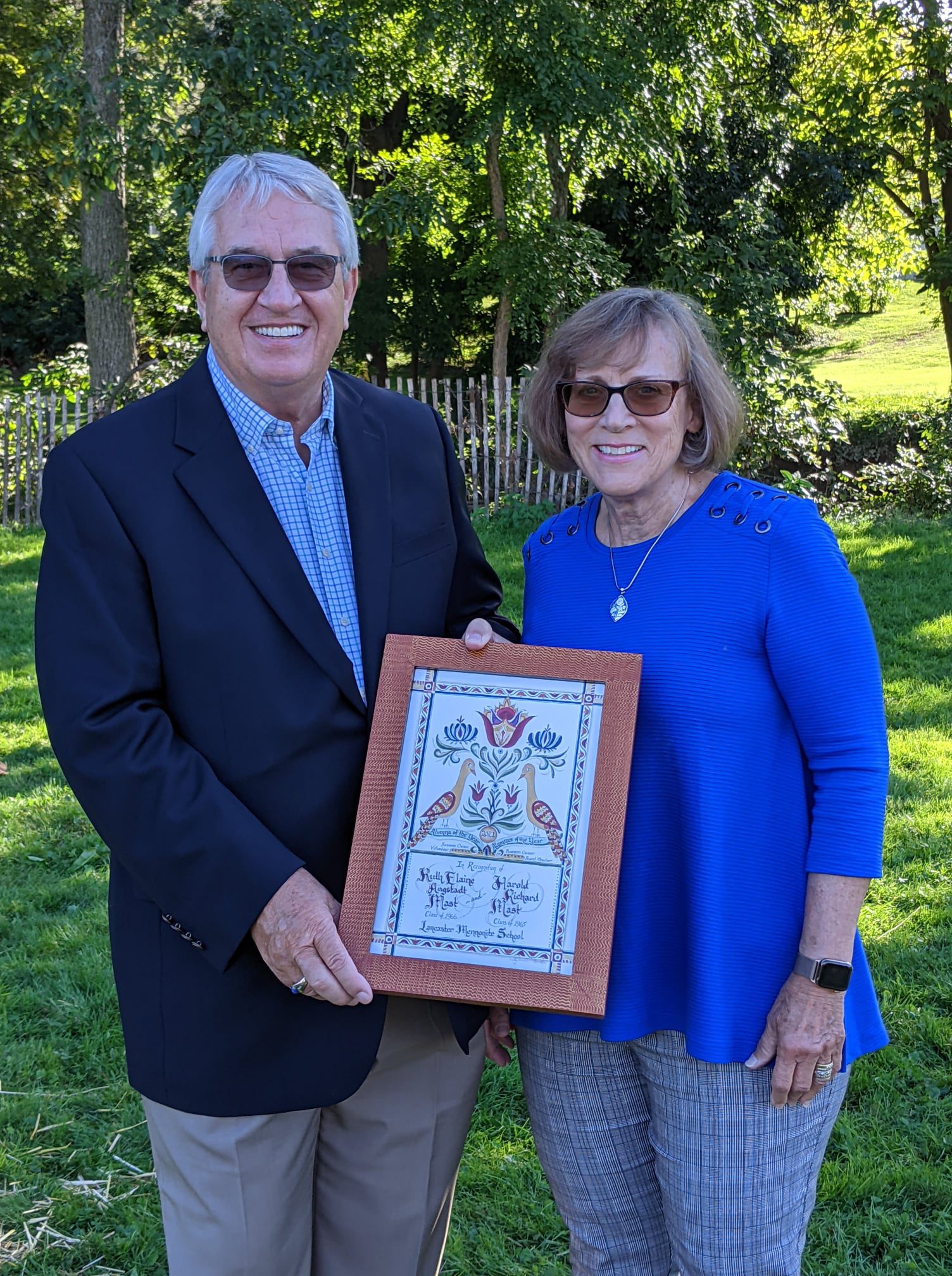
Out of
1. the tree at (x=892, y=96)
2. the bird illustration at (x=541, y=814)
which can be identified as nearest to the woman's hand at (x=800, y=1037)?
the bird illustration at (x=541, y=814)

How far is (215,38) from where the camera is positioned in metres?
9.77

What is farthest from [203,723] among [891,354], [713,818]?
[891,354]

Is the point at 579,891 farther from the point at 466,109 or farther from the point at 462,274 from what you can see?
the point at 466,109

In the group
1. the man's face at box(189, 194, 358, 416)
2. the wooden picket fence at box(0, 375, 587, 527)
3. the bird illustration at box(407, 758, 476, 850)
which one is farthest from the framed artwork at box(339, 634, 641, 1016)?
the wooden picket fence at box(0, 375, 587, 527)

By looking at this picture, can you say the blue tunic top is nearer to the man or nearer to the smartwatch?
the smartwatch

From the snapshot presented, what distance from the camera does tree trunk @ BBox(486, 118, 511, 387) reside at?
14.4 meters

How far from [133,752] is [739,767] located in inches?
45.9

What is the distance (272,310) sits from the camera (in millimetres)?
2369

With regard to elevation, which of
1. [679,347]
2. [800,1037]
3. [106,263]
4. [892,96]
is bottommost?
[800,1037]

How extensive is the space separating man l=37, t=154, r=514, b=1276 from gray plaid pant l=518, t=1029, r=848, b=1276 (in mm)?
278

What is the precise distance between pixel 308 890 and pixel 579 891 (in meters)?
0.52

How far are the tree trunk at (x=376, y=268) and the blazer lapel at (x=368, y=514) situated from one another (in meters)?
16.9

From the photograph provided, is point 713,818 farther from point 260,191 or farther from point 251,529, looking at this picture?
point 260,191

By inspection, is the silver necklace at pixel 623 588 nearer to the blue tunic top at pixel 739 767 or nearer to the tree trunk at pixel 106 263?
the blue tunic top at pixel 739 767
